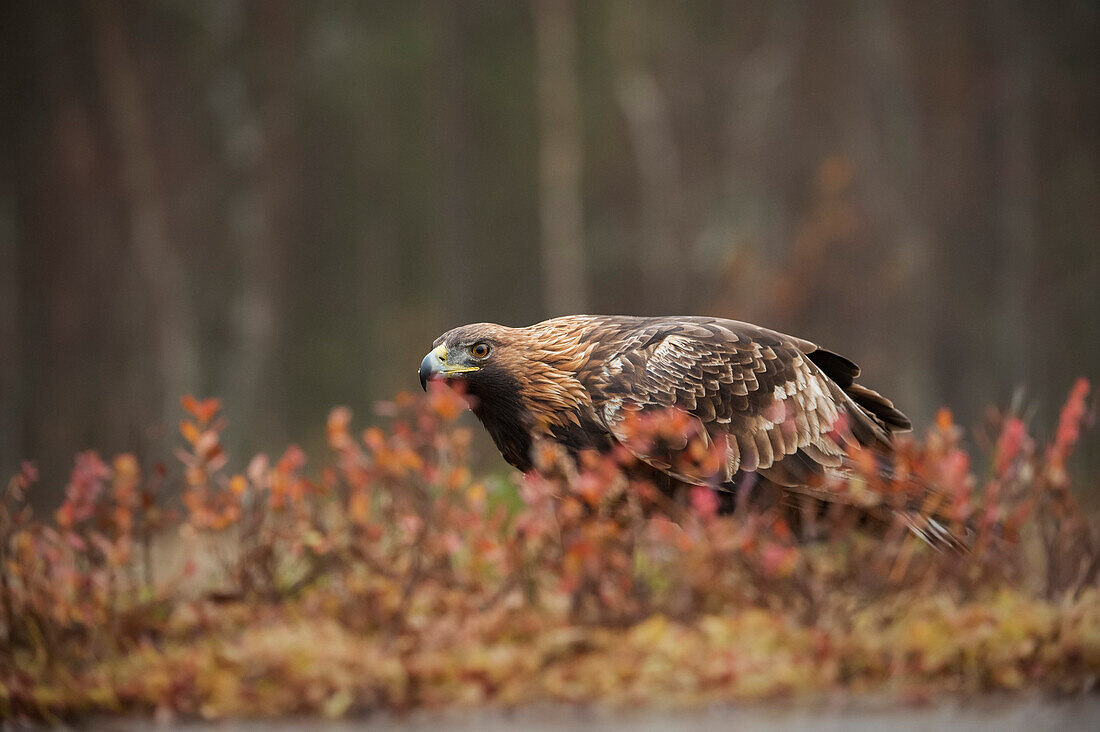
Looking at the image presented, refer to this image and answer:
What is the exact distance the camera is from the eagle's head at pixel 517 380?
11.5 feet

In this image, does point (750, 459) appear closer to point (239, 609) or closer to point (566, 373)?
point (566, 373)

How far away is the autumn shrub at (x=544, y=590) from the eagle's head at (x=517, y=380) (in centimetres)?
17

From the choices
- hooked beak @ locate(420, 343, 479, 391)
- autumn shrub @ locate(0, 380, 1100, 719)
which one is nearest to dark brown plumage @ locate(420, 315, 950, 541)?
hooked beak @ locate(420, 343, 479, 391)

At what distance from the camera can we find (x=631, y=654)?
10.1 feet

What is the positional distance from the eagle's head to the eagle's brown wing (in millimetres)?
93

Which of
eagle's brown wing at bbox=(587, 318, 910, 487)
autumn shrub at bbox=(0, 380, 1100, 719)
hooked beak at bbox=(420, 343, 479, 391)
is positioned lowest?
autumn shrub at bbox=(0, 380, 1100, 719)

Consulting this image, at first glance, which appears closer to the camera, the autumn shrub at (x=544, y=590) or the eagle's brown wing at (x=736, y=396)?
the autumn shrub at (x=544, y=590)

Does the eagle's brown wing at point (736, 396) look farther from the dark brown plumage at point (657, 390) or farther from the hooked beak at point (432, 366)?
the hooked beak at point (432, 366)

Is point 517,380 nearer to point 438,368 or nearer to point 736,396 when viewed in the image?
point 438,368

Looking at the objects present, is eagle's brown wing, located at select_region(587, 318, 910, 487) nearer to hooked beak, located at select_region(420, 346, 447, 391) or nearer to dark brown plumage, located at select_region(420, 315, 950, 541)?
dark brown plumage, located at select_region(420, 315, 950, 541)

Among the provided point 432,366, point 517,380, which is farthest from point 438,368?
point 517,380

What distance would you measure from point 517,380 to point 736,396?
0.81 metres

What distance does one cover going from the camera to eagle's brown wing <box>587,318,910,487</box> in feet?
11.4

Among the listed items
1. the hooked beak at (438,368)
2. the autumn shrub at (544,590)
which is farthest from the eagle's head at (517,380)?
the autumn shrub at (544,590)
